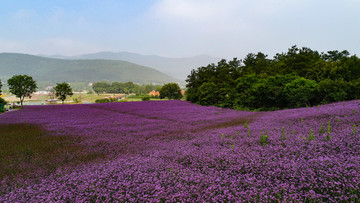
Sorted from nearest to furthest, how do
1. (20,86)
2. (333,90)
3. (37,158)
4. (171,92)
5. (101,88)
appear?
(37,158) < (333,90) < (20,86) < (171,92) < (101,88)

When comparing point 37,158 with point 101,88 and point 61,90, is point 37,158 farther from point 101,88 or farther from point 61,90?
point 101,88

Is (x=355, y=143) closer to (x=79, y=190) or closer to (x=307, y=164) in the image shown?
(x=307, y=164)

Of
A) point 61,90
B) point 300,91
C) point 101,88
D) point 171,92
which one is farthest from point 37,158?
point 101,88

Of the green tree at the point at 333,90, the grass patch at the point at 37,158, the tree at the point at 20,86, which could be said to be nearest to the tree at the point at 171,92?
the tree at the point at 20,86

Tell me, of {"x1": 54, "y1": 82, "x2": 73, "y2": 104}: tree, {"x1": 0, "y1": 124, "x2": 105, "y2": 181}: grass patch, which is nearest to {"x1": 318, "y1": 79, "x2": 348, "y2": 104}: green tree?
{"x1": 0, "y1": 124, "x2": 105, "y2": 181}: grass patch

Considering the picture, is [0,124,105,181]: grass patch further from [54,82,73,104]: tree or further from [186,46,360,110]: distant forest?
[54,82,73,104]: tree

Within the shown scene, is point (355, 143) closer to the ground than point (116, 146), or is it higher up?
higher up

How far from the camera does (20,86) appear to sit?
46188mm

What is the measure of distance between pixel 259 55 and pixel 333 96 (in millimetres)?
35867

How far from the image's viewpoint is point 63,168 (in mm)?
4574

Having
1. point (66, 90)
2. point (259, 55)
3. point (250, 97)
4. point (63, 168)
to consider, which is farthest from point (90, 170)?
point (66, 90)

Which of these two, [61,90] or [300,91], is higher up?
[61,90]

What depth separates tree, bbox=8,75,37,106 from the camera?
4512cm

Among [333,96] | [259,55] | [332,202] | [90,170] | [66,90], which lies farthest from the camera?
[66,90]
